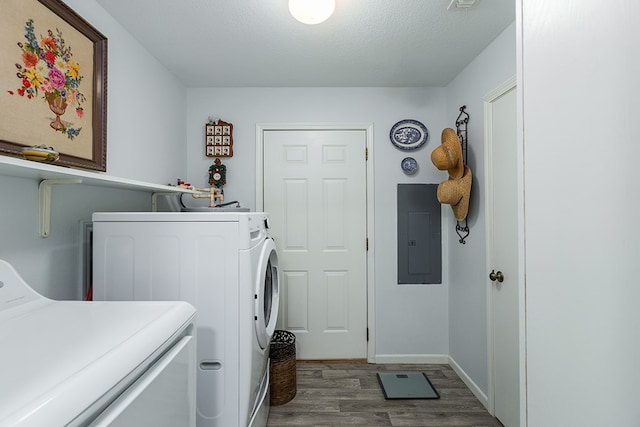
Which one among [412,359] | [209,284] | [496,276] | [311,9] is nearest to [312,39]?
[311,9]

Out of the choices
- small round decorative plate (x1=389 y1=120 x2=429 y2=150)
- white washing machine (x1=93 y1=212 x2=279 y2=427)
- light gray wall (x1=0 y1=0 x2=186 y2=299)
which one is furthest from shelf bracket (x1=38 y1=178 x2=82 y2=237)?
small round decorative plate (x1=389 y1=120 x2=429 y2=150)

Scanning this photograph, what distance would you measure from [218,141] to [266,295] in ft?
4.69

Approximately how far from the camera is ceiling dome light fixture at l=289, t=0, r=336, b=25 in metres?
1.42

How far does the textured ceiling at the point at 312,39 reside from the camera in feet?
5.34

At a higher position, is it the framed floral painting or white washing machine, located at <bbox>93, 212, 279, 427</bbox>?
the framed floral painting

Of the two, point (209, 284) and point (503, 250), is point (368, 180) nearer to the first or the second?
point (503, 250)

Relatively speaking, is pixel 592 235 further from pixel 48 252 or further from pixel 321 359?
pixel 321 359

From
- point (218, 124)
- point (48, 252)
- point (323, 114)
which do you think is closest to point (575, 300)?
point (48, 252)

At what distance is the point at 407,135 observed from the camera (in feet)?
8.67

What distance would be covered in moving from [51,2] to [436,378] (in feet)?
10.4

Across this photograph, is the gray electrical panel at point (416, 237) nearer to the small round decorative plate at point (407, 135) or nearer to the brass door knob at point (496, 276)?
the small round decorative plate at point (407, 135)

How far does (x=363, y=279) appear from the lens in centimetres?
269

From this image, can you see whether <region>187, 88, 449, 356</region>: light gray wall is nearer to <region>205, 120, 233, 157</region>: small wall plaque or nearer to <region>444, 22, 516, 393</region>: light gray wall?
<region>205, 120, 233, 157</region>: small wall plaque

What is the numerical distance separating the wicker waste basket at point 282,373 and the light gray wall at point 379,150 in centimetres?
85
